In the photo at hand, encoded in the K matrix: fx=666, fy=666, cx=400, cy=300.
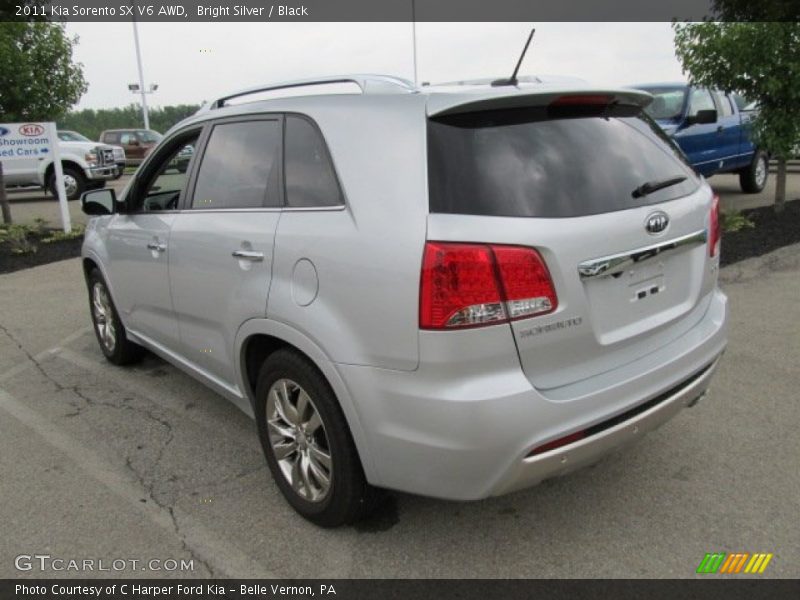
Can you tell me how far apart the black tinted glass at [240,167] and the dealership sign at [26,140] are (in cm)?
848

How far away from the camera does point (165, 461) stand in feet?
11.4

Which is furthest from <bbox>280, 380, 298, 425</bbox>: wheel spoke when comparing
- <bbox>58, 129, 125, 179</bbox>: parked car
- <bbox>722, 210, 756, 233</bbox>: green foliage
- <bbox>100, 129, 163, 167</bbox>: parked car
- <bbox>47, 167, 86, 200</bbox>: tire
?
<bbox>100, 129, 163, 167</bbox>: parked car

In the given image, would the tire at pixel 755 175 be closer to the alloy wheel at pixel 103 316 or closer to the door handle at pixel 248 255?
the alloy wheel at pixel 103 316

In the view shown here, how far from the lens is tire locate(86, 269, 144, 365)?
4730mm

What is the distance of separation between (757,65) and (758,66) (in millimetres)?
19

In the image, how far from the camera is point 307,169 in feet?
8.95

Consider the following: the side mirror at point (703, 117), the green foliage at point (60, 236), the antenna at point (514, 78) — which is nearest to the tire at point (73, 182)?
the green foliage at point (60, 236)

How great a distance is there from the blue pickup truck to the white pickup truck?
12709 millimetres

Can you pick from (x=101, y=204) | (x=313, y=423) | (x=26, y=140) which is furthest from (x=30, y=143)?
(x=313, y=423)

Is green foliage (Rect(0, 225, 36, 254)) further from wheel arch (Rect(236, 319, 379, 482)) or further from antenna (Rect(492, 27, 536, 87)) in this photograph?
antenna (Rect(492, 27, 536, 87))

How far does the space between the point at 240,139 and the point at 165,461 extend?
170 centimetres

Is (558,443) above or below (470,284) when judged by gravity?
below

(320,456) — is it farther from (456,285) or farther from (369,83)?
(369,83)
